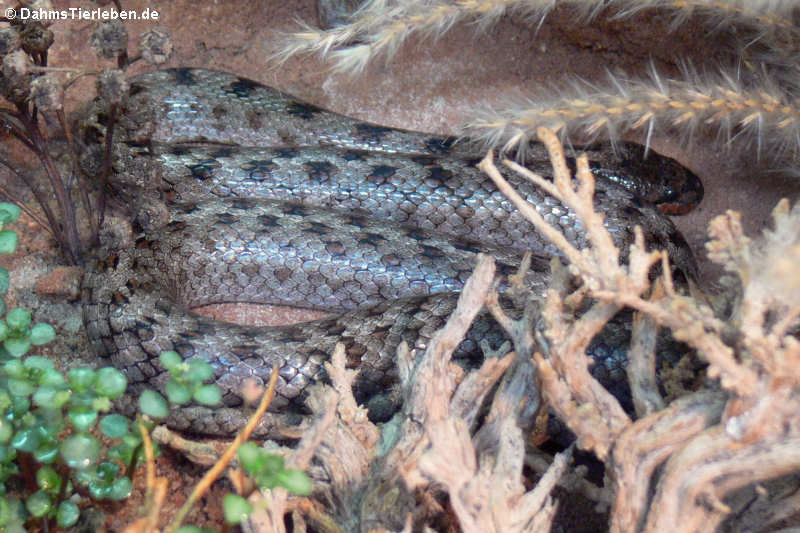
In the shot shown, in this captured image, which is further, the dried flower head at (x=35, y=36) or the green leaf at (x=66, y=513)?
the dried flower head at (x=35, y=36)

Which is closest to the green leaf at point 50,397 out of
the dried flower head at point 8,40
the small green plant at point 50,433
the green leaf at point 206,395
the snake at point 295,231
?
the small green plant at point 50,433

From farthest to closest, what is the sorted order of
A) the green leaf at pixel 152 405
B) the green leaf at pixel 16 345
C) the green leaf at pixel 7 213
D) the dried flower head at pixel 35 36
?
the dried flower head at pixel 35 36, the green leaf at pixel 7 213, the green leaf at pixel 16 345, the green leaf at pixel 152 405

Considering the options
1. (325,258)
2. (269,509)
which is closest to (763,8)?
(325,258)

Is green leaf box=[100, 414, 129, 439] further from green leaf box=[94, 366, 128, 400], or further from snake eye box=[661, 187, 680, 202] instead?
snake eye box=[661, 187, 680, 202]

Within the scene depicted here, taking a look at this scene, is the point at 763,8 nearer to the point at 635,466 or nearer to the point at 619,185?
the point at 619,185

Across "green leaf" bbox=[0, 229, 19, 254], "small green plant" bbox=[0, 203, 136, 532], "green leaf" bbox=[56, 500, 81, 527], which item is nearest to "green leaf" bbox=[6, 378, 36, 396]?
"small green plant" bbox=[0, 203, 136, 532]

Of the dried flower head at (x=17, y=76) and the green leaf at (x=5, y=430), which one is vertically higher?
the dried flower head at (x=17, y=76)

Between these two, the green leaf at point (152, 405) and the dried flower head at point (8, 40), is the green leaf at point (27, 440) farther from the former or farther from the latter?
the dried flower head at point (8, 40)
